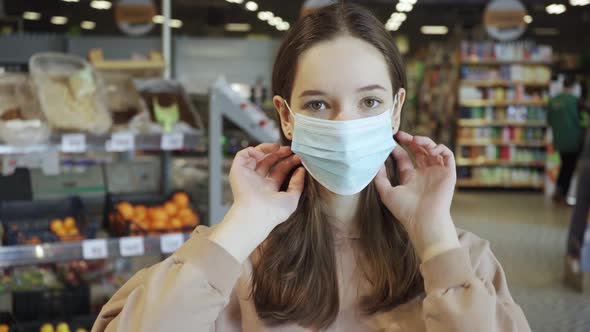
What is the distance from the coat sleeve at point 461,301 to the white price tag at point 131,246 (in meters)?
2.17

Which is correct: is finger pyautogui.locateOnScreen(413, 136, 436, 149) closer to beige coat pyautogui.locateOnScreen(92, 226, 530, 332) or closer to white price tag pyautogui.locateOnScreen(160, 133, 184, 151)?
beige coat pyautogui.locateOnScreen(92, 226, 530, 332)

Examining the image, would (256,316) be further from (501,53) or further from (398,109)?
(501,53)

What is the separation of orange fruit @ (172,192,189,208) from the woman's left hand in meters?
2.33

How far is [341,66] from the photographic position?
148 cm

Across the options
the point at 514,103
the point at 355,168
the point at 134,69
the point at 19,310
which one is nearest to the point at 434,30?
the point at 514,103

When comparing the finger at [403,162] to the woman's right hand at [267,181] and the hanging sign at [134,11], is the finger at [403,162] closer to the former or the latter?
the woman's right hand at [267,181]

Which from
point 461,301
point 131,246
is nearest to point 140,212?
point 131,246

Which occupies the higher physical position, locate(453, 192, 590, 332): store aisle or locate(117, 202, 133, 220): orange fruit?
locate(117, 202, 133, 220): orange fruit

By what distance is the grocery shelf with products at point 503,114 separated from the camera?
12.3 m

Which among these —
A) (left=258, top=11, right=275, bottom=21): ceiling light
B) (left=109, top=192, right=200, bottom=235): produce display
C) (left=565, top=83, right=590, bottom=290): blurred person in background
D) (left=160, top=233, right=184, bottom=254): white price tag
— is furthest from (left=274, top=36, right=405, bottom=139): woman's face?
(left=258, top=11, right=275, bottom=21): ceiling light

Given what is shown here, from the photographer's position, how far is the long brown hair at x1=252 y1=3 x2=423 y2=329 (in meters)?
1.54

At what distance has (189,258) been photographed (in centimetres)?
143

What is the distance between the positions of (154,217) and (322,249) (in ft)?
7.03

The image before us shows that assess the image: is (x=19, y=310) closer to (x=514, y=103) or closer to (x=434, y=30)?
(x=514, y=103)
